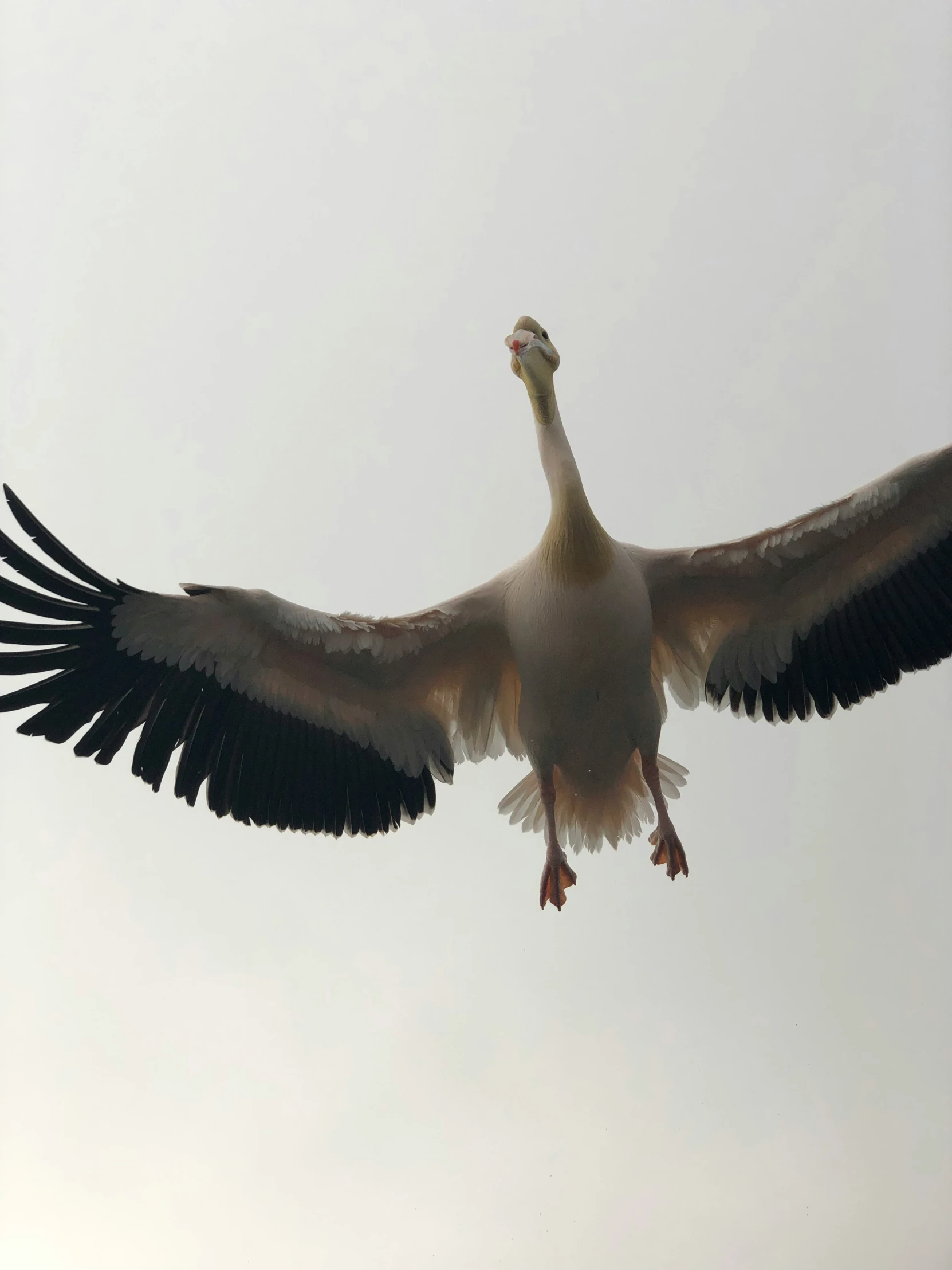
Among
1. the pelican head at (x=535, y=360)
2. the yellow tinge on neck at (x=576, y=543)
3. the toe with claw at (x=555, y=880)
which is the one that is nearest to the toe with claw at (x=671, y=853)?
the toe with claw at (x=555, y=880)

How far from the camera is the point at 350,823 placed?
271cm

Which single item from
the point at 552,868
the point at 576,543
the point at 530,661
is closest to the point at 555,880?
the point at 552,868

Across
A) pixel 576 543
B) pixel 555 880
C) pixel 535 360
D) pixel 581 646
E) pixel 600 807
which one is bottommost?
pixel 555 880

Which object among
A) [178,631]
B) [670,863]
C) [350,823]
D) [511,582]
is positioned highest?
[511,582]

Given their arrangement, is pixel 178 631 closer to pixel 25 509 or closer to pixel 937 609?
pixel 25 509

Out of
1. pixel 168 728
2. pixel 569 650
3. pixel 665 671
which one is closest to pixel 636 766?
pixel 665 671

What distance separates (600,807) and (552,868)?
0.30m

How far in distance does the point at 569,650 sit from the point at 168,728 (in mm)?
895

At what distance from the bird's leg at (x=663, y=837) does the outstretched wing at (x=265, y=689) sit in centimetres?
37

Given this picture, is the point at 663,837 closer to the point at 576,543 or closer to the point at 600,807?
the point at 600,807

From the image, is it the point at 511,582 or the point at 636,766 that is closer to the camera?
the point at 511,582

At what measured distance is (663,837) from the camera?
260 cm

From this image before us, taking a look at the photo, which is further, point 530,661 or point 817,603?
point 817,603

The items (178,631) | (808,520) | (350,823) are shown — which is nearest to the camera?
(178,631)
